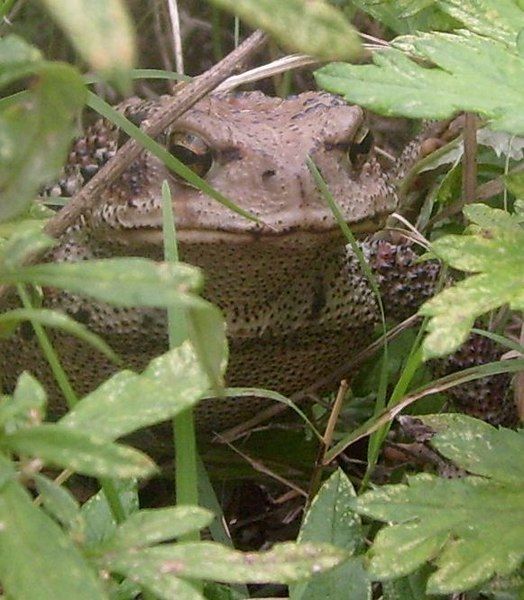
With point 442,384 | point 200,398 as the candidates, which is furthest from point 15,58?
point 442,384

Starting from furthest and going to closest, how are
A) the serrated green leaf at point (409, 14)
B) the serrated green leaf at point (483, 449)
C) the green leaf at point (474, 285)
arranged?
the serrated green leaf at point (409, 14) < the serrated green leaf at point (483, 449) < the green leaf at point (474, 285)

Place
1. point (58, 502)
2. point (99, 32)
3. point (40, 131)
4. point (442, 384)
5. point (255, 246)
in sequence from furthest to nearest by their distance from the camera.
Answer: point (255, 246)
point (442, 384)
point (58, 502)
point (40, 131)
point (99, 32)

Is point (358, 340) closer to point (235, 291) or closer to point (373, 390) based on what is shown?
point (373, 390)

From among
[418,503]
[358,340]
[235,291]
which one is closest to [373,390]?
[358,340]

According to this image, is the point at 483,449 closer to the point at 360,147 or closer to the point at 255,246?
the point at 255,246

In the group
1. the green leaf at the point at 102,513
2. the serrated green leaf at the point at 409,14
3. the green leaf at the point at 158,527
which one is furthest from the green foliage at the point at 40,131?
the serrated green leaf at the point at 409,14

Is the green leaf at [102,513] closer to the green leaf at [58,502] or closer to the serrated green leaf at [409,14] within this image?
the green leaf at [58,502]

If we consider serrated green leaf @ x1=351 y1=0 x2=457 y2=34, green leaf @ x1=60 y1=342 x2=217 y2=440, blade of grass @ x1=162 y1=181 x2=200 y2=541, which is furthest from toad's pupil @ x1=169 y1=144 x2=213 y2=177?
green leaf @ x1=60 y1=342 x2=217 y2=440
